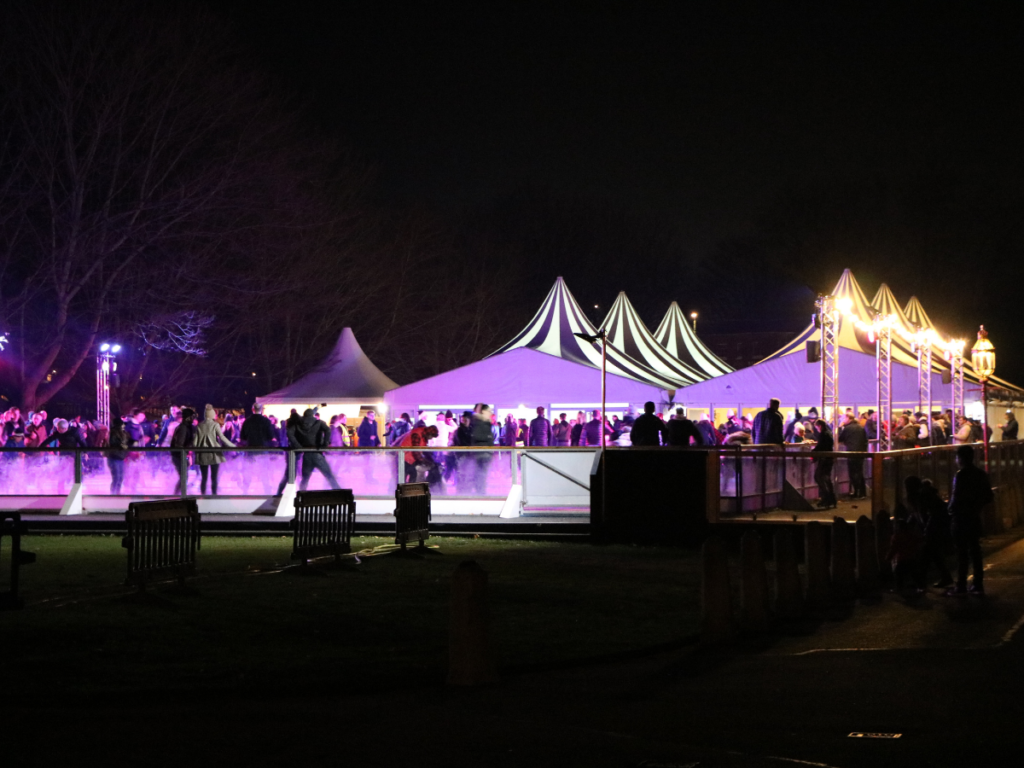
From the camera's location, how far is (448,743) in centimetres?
741

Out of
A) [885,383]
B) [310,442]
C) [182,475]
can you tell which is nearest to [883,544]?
[310,442]

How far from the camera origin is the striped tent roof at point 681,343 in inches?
1857

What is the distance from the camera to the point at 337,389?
36781 mm

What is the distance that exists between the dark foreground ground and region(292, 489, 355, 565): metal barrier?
391 cm

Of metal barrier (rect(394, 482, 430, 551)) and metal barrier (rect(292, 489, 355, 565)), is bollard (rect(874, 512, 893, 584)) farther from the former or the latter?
metal barrier (rect(292, 489, 355, 565))

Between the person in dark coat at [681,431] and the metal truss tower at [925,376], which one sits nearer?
the person in dark coat at [681,431]

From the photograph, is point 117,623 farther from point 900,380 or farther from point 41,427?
point 900,380

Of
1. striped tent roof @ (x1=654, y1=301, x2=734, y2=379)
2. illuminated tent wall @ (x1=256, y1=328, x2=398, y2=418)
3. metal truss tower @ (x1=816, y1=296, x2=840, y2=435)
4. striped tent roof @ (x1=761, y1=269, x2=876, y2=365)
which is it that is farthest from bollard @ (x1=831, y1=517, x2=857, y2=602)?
striped tent roof @ (x1=654, y1=301, x2=734, y2=379)

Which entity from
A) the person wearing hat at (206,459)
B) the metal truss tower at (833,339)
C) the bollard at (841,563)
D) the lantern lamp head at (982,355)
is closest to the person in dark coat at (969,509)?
the bollard at (841,563)

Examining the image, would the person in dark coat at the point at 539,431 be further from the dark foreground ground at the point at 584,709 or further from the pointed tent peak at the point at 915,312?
the pointed tent peak at the point at 915,312

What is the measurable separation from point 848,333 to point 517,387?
10.1 meters

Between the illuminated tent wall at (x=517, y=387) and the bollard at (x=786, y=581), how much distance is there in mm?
19428

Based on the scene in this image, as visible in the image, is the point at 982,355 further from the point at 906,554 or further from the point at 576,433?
the point at 906,554

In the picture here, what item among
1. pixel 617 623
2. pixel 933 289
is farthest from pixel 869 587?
pixel 933 289
